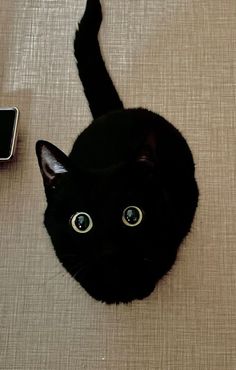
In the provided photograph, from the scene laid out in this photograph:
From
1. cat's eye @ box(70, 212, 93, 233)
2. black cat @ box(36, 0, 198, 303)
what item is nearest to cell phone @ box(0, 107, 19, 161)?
black cat @ box(36, 0, 198, 303)

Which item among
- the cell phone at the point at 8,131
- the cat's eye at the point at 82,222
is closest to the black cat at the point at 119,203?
the cat's eye at the point at 82,222

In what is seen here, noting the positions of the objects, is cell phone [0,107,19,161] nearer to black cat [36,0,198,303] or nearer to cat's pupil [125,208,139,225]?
black cat [36,0,198,303]

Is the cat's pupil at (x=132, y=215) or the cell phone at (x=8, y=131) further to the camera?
the cell phone at (x=8, y=131)

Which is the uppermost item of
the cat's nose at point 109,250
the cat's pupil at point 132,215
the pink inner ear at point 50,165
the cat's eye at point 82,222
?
the pink inner ear at point 50,165

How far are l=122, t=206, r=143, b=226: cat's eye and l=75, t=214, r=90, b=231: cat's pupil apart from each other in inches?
2.0

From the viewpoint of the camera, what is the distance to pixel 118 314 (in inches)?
36.1

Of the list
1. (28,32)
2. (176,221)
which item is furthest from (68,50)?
(176,221)

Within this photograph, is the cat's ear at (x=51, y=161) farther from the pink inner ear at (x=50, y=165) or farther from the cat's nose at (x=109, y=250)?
the cat's nose at (x=109, y=250)

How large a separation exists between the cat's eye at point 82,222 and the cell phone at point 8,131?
0.29 m

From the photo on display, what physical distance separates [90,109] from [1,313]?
40cm

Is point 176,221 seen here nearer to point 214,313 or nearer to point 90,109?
point 214,313

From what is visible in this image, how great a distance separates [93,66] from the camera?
1.04 m

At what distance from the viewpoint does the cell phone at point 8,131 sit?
1.00 m

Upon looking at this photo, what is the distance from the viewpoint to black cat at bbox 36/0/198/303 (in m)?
0.75
